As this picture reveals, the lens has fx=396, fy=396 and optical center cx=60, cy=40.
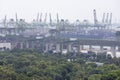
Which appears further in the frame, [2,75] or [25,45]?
[25,45]

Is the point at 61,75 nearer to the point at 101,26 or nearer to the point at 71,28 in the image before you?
the point at 71,28

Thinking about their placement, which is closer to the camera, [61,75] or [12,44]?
[61,75]

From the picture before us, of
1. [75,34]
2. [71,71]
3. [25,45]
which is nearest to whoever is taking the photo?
[71,71]

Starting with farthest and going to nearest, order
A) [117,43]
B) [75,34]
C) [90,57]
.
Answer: [75,34] < [117,43] < [90,57]

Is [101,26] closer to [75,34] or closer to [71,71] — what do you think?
[75,34]

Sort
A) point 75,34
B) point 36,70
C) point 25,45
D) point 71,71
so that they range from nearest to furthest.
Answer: point 36,70, point 71,71, point 25,45, point 75,34

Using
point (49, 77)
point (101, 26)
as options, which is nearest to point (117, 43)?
point (49, 77)

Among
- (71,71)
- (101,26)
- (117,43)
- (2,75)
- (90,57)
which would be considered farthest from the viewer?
(101,26)

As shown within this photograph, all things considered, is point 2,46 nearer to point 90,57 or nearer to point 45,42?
point 45,42

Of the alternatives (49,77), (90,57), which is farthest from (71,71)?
(90,57)
